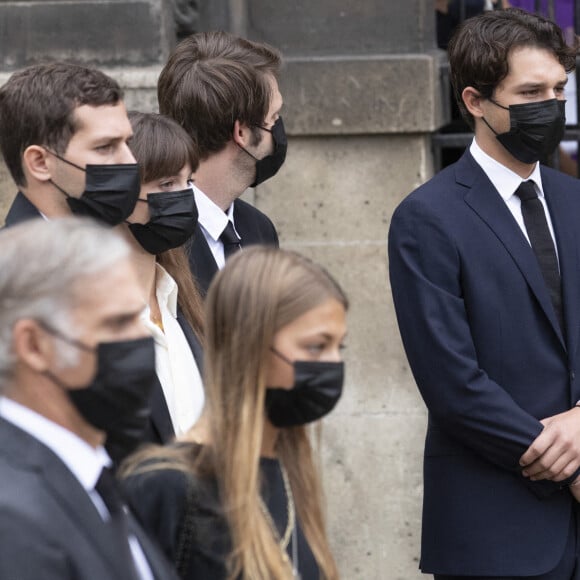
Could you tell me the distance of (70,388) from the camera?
6.73 feet

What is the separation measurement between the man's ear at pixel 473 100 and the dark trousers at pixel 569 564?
3.79ft

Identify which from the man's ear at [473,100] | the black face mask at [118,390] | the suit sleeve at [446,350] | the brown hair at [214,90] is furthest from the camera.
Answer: the brown hair at [214,90]

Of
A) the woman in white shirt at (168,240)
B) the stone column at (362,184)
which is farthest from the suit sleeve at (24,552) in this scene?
the stone column at (362,184)

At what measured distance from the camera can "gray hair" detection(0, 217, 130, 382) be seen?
1.98 meters

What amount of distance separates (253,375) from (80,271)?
0.48 metres

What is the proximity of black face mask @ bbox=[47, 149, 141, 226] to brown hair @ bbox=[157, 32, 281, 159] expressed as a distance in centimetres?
75

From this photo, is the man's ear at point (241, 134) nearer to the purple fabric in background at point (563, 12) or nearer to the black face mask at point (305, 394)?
the black face mask at point (305, 394)

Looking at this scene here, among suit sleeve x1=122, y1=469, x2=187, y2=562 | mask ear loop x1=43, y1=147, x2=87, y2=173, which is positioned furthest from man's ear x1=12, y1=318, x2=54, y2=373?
mask ear loop x1=43, y1=147, x2=87, y2=173

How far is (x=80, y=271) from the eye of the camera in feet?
6.63

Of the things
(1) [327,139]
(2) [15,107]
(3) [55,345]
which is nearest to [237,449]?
(3) [55,345]

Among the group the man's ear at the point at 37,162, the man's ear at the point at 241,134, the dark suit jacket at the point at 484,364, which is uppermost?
the man's ear at the point at 37,162

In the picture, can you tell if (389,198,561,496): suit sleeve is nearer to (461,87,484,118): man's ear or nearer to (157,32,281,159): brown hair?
(461,87,484,118): man's ear

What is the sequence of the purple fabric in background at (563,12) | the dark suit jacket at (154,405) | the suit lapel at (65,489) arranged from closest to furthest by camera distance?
the suit lapel at (65,489), the dark suit jacket at (154,405), the purple fabric in background at (563,12)

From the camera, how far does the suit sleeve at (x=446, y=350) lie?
3.48 metres
